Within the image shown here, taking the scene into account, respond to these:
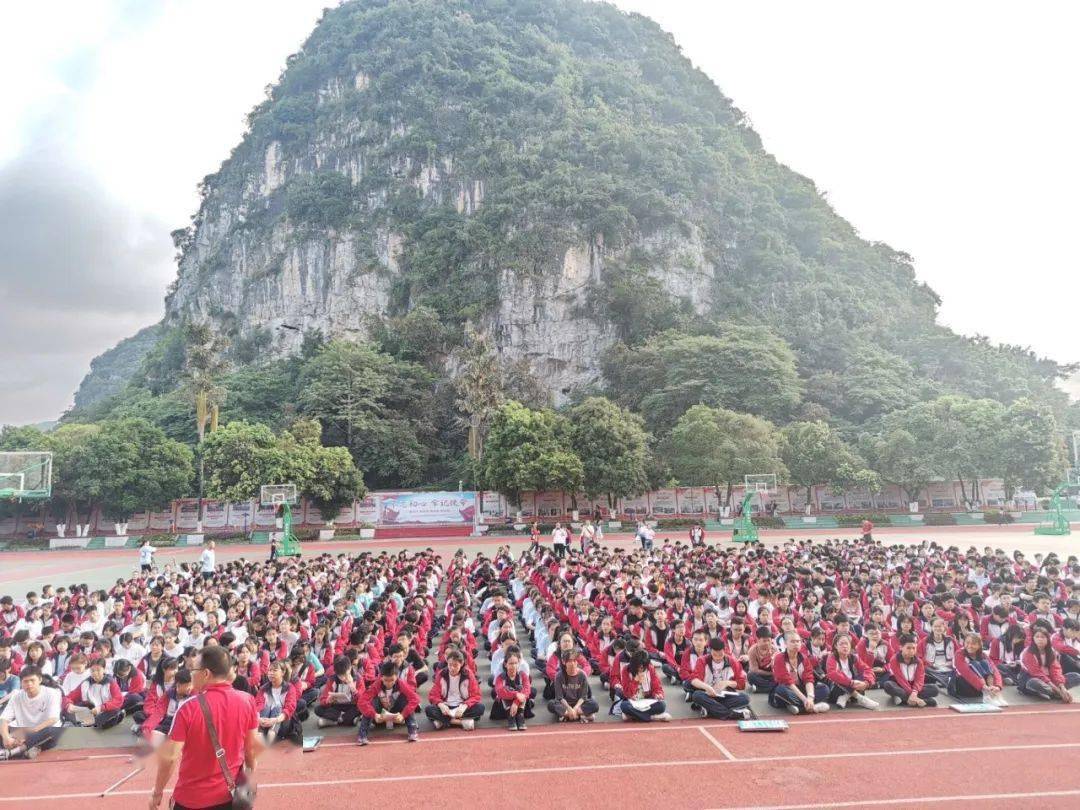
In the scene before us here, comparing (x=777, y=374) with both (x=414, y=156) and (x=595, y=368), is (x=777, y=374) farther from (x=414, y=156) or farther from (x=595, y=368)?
(x=414, y=156)

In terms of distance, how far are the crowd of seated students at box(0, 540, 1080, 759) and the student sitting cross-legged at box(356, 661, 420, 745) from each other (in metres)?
0.02

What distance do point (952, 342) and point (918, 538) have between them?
45.0 m

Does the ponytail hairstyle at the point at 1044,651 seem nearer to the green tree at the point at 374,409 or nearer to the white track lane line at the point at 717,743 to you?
the white track lane line at the point at 717,743

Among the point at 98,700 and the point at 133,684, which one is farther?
the point at 133,684

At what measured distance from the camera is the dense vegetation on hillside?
54.3m

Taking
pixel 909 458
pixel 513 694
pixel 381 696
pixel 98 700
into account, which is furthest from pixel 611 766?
Result: pixel 909 458

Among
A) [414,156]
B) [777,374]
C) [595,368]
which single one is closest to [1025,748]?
[777,374]

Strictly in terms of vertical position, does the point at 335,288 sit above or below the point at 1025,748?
above

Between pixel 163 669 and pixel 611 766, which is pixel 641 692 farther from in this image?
pixel 163 669

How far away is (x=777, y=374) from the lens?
53844 mm

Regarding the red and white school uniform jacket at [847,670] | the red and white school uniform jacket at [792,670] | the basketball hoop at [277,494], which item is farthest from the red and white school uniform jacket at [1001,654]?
the basketball hoop at [277,494]

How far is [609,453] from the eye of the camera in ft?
134

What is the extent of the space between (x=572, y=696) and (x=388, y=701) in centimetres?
211

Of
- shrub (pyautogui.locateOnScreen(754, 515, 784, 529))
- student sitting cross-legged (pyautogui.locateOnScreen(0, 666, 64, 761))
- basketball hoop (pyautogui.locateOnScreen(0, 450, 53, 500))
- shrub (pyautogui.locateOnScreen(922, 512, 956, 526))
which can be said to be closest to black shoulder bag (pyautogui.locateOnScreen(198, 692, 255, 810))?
student sitting cross-legged (pyautogui.locateOnScreen(0, 666, 64, 761))
